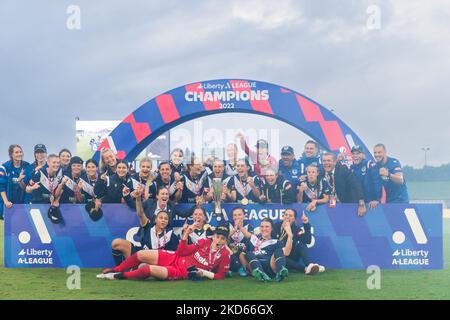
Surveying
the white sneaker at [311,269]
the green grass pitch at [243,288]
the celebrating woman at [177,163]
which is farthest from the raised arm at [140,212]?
the white sneaker at [311,269]

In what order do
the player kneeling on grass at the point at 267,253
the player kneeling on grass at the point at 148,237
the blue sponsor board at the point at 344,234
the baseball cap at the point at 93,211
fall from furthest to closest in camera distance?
the baseball cap at the point at 93,211
the blue sponsor board at the point at 344,234
the player kneeling on grass at the point at 148,237
the player kneeling on grass at the point at 267,253

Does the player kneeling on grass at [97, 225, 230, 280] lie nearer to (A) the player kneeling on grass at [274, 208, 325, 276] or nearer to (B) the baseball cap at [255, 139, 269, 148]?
(A) the player kneeling on grass at [274, 208, 325, 276]

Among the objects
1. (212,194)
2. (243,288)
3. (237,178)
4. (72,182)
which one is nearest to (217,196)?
(212,194)

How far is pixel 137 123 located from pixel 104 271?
4.47ft

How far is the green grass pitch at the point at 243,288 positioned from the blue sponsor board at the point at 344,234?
6.7 inches

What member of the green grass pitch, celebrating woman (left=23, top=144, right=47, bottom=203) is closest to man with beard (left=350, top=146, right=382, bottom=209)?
the green grass pitch

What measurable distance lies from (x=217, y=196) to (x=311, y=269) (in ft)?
3.20

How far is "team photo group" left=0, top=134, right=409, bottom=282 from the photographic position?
501 centimetres

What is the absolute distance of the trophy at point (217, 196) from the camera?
5.21 m

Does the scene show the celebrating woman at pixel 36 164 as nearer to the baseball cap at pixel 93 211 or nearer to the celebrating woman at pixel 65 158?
the celebrating woman at pixel 65 158

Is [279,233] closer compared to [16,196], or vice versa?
[279,233]

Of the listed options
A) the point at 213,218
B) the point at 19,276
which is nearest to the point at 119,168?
the point at 213,218
